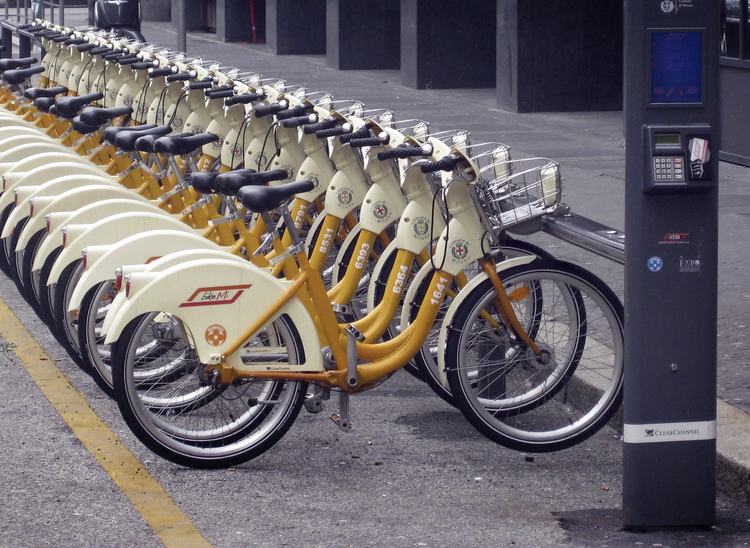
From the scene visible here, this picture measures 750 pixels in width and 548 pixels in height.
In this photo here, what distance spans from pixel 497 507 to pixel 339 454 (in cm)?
79

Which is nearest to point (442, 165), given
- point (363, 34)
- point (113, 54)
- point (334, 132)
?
point (334, 132)

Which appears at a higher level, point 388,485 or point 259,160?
point 259,160

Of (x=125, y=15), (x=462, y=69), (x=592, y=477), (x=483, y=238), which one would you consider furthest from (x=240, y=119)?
(x=462, y=69)

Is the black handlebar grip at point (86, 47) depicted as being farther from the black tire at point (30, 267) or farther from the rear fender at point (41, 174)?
the black tire at point (30, 267)

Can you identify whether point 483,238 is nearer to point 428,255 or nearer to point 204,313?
point 428,255

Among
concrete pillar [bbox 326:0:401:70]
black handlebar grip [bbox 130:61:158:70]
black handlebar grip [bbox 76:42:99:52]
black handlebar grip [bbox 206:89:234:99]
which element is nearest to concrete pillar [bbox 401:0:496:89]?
concrete pillar [bbox 326:0:401:70]

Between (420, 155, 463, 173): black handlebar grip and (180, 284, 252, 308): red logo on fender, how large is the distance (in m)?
0.84

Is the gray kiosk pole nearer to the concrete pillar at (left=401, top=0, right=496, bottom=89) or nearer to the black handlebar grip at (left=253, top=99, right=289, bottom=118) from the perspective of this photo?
the black handlebar grip at (left=253, top=99, right=289, bottom=118)

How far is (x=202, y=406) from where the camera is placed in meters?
4.73

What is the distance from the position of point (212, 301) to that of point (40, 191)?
1823 millimetres

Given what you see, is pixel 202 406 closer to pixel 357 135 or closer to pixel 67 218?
pixel 67 218

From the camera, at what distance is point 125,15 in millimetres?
15617

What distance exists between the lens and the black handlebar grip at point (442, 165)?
4.46 metres

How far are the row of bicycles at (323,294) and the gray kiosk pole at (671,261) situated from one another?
2.58 ft
